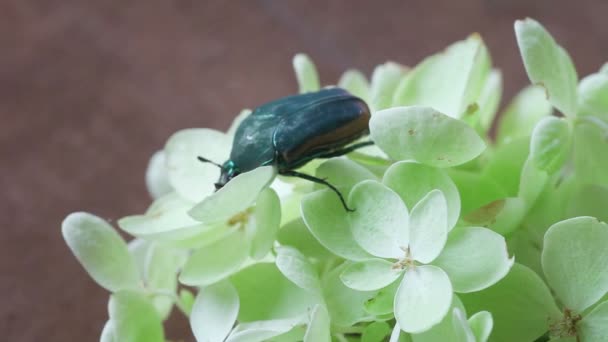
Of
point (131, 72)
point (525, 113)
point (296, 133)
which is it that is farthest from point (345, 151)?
point (131, 72)

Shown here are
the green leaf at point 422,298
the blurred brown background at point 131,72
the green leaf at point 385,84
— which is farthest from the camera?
the blurred brown background at point 131,72

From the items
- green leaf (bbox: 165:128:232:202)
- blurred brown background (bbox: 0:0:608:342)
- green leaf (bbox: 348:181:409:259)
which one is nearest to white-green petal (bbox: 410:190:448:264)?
green leaf (bbox: 348:181:409:259)

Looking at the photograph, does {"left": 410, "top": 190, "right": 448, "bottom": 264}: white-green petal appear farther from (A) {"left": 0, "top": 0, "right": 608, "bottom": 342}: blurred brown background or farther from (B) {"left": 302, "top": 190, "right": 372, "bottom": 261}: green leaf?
(A) {"left": 0, "top": 0, "right": 608, "bottom": 342}: blurred brown background

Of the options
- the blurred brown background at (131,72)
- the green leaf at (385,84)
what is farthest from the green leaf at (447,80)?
the blurred brown background at (131,72)

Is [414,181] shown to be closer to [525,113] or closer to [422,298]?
[422,298]

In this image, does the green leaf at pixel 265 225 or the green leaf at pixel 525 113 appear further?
the green leaf at pixel 525 113

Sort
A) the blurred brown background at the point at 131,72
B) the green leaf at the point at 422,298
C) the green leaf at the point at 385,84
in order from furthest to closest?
1. the blurred brown background at the point at 131,72
2. the green leaf at the point at 385,84
3. the green leaf at the point at 422,298

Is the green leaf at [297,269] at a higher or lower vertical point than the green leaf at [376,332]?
higher

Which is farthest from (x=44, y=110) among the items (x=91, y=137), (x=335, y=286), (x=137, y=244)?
(x=335, y=286)

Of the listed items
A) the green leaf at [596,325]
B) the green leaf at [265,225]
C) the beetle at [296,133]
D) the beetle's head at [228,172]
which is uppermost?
the beetle at [296,133]

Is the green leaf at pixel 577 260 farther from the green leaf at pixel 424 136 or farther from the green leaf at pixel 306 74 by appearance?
the green leaf at pixel 306 74
